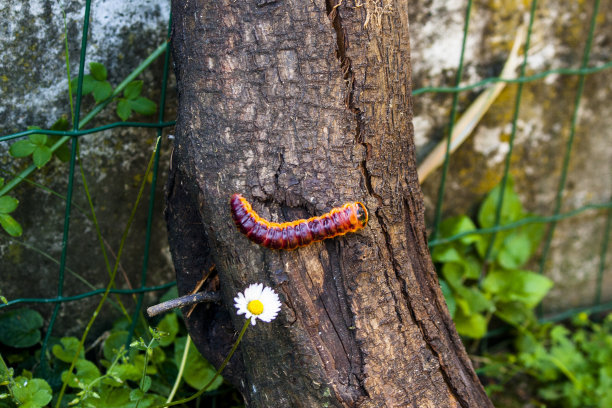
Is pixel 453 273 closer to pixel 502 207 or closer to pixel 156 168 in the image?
pixel 502 207

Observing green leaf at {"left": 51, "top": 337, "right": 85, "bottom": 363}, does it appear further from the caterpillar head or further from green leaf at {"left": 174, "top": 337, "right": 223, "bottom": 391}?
the caterpillar head

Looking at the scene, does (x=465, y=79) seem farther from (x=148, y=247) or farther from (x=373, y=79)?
(x=148, y=247)

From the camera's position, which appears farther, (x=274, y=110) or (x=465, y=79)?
(x=465, y=79)

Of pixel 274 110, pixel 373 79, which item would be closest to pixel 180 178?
pixel 274 110

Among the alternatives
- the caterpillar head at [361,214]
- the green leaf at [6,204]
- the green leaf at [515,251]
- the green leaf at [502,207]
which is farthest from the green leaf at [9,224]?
the green leaf at [515,251]

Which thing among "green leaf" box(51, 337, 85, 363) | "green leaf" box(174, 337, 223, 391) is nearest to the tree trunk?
"green leaf" box(174, 337, 223, 391)

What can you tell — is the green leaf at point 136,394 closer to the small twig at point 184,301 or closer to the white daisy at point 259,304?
the small twig at point 184,301
